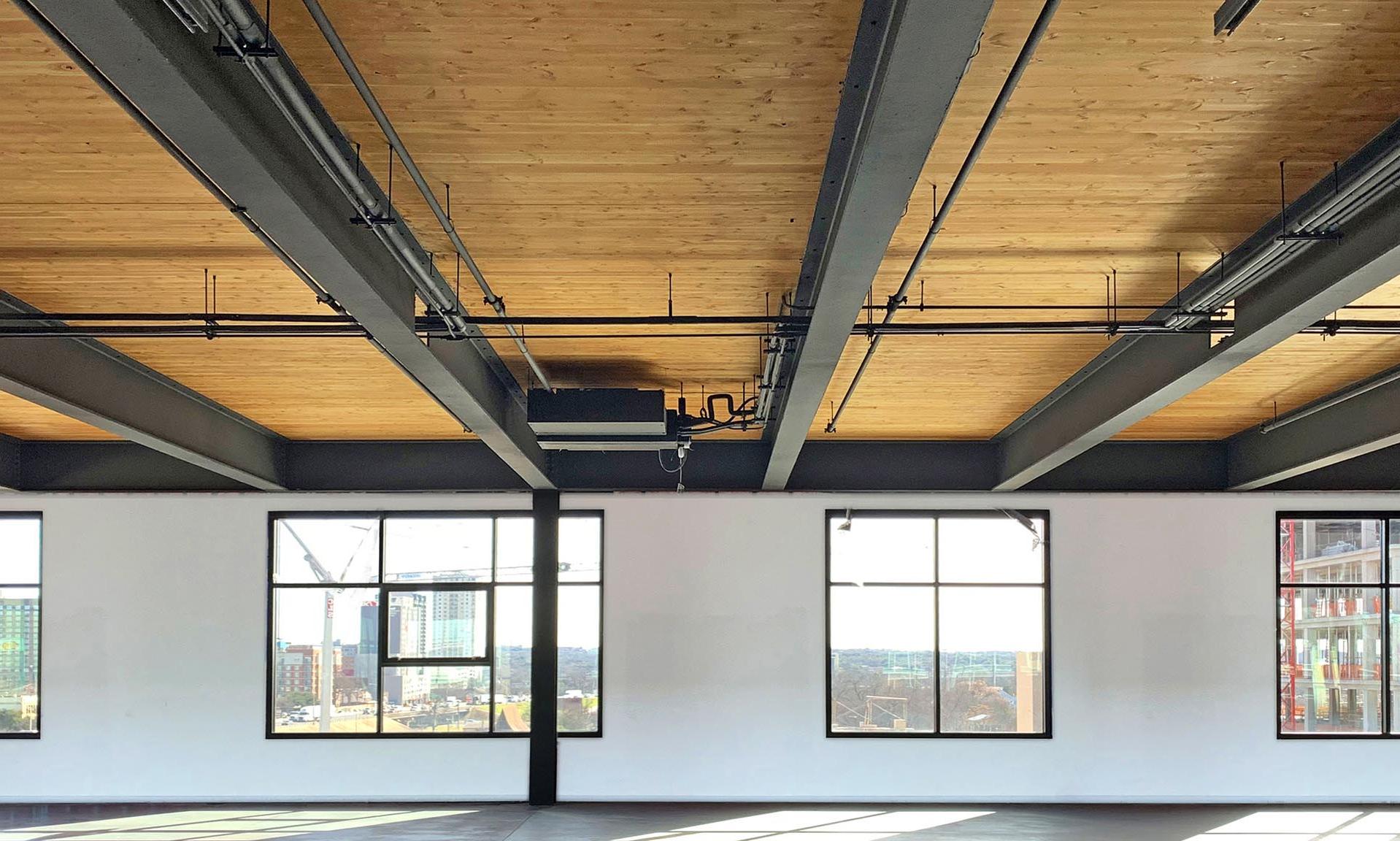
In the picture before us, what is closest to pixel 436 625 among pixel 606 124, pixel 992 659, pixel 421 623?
pixel 421 623

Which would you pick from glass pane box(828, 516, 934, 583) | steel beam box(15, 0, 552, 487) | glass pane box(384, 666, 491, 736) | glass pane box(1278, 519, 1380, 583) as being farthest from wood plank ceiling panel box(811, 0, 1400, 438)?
glass pane box(384, 666, 491, 736)

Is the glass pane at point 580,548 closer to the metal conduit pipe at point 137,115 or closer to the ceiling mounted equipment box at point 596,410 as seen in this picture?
the ceiling mounted equipment box at point 596,410

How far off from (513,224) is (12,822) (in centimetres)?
776

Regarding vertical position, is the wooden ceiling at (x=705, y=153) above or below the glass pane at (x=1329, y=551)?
above

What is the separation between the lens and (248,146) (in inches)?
136

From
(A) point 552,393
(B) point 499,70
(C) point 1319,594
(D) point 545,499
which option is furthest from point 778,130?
(C) point 1319,594

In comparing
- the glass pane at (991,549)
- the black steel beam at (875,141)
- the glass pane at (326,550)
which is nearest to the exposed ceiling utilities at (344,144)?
the black steel beam at (875,141)

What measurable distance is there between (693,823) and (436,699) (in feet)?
8.57

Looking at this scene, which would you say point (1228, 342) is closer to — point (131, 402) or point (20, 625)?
point (131, 402)

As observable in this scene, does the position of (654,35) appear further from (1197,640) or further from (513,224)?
(1197,640)

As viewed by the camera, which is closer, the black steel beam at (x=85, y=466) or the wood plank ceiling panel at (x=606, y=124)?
the wood plank ceiling panel at (x=606, y=124)

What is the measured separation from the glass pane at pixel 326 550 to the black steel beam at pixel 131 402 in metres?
0.74

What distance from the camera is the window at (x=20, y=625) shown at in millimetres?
10938

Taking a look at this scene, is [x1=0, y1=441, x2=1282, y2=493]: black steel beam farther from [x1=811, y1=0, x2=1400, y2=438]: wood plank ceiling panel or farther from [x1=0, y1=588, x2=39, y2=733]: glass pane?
[x1=811, y1=0, x2=1400, y2=438]: wood plank ceiling panel
